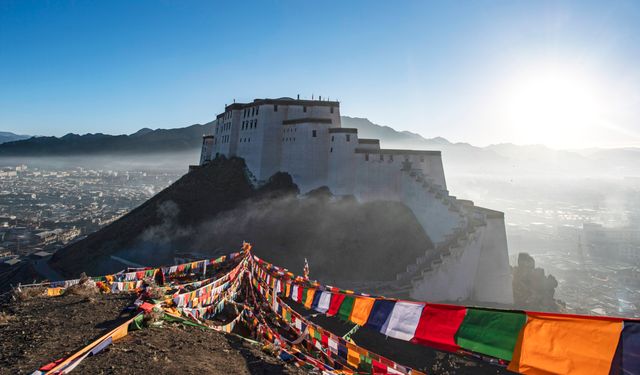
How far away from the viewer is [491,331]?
5.88m

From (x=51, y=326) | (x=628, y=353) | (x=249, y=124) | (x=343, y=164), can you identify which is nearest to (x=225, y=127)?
(x=249, y=124)

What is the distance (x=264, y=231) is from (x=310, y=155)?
901 cm

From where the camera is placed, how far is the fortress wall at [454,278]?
25.8 m

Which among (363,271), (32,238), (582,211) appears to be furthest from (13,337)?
(582,211)

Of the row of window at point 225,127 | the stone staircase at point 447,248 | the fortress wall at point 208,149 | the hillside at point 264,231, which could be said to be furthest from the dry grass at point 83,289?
the fortress wall at point 208,149

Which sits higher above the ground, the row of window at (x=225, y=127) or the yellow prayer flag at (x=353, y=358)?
the row of window at (x=225, y=127)

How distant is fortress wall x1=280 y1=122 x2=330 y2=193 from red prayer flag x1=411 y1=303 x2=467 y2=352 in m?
31.6

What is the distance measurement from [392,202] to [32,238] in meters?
90.1

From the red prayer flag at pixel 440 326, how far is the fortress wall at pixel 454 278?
1962cm

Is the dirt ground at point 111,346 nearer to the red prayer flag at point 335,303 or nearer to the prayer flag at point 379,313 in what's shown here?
the red prayer flag at point 335,303

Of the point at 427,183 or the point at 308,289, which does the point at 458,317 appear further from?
the point at 427,183

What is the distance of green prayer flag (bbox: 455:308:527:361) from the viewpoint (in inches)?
220

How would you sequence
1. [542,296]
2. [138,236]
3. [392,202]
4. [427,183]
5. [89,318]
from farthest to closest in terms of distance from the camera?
1. [138,236]
2. [542,296]
3. [392,202]
4. [427,183]
5. [89,318]

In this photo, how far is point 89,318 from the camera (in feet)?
32.1
